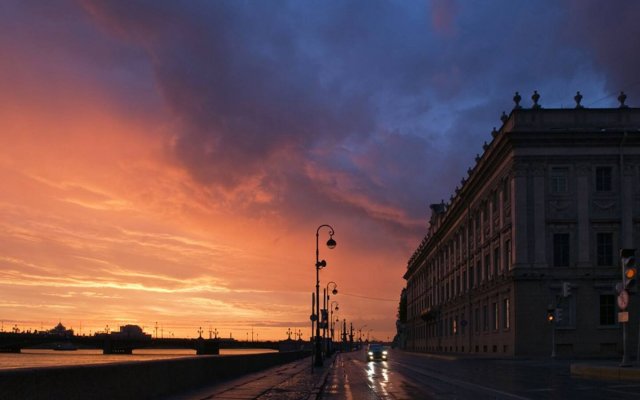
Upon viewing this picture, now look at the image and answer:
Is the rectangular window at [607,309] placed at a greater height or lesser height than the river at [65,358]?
greater

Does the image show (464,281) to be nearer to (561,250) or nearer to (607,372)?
(561,250)

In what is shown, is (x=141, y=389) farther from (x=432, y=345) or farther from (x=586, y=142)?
(x=432, y=345)

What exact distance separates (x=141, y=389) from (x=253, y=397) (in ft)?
16.1

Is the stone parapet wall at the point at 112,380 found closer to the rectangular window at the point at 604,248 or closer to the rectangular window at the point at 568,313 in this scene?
the rectangular window at the point at 568,313

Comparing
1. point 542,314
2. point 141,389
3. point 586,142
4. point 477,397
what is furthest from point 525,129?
point 141,389

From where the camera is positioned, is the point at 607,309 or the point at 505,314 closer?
the point at 607,309

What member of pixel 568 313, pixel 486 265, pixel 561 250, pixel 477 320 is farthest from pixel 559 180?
pixel 477 320

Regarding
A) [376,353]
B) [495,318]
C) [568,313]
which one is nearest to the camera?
[568,313]

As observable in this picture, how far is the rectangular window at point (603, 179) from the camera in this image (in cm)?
6396

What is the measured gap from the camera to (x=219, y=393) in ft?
69.8

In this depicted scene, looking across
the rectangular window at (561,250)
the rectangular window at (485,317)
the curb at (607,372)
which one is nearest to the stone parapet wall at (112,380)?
the curb at (607,372)

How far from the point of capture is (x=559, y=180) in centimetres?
6431

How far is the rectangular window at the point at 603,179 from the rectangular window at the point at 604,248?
4142 millimetres

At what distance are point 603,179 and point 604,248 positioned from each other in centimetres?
633
